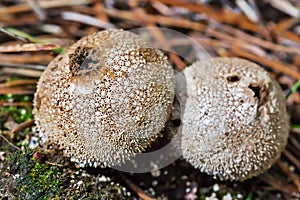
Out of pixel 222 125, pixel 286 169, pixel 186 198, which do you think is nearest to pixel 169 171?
pixel 186 198

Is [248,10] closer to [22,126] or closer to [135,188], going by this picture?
[135,188]

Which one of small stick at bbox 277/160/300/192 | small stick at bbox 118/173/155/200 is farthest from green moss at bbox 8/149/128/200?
small stick at bbox 277/160/300/192

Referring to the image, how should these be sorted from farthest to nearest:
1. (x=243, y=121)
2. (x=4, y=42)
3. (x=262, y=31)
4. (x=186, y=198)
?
(x=262, y=31) < (x=4, y=42) < (x=186, y=198) < (x=243, y=121)

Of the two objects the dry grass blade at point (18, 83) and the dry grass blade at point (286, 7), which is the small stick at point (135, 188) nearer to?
the dry grass blade at point (18, 83)

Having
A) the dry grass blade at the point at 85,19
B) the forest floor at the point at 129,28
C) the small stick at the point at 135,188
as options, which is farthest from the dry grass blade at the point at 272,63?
the small stick at the point at 135,188

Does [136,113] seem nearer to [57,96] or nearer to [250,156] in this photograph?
[57,96]

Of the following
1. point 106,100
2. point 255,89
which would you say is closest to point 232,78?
point 255,89

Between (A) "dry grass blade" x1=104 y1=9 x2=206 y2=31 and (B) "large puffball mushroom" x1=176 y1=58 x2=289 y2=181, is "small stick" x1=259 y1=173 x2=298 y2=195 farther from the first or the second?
(A) "dry grass blade" x1=104 y1=9 x2=206 y2=31
